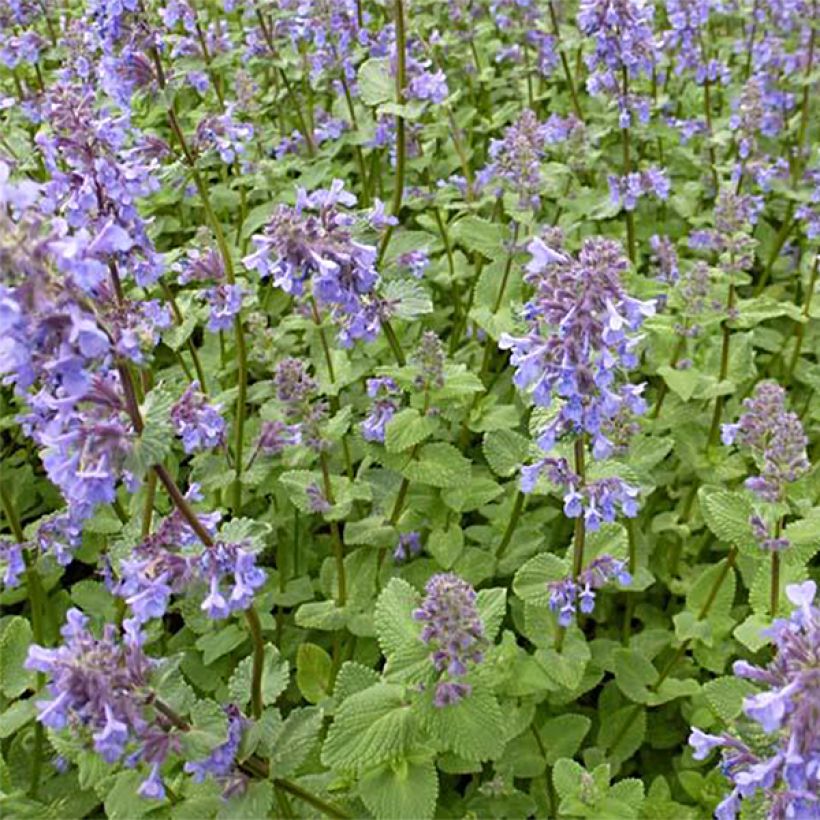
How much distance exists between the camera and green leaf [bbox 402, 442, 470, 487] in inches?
158

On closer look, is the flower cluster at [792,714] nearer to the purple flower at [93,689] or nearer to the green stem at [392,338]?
the purple flower at [93,689]

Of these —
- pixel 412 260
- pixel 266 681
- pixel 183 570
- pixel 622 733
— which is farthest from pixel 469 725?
pixel 412 260

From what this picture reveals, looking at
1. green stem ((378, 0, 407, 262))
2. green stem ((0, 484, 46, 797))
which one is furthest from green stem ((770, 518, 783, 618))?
green stem ((0, 484, 46, 797))

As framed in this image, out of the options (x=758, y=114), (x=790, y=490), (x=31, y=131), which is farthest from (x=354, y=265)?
(x=31, y=131)

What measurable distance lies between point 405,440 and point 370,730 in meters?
1.20

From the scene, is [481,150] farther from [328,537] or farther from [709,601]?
[709,601]

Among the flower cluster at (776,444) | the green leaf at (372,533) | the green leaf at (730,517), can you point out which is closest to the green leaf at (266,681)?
the green leaf at (372,533)

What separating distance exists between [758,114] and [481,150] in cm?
217

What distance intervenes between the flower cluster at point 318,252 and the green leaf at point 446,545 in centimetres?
139

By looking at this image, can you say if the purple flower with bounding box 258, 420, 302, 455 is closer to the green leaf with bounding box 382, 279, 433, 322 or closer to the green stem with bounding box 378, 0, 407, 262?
the green leaf with bounding box 382, 279, 433, 322

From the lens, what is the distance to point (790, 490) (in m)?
3.64

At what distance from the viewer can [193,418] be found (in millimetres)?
3596

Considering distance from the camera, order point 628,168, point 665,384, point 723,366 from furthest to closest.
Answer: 1. point 628,168
2. point 665,384
3. point 723,366

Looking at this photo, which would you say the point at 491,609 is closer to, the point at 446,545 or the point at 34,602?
the point at 446,545
